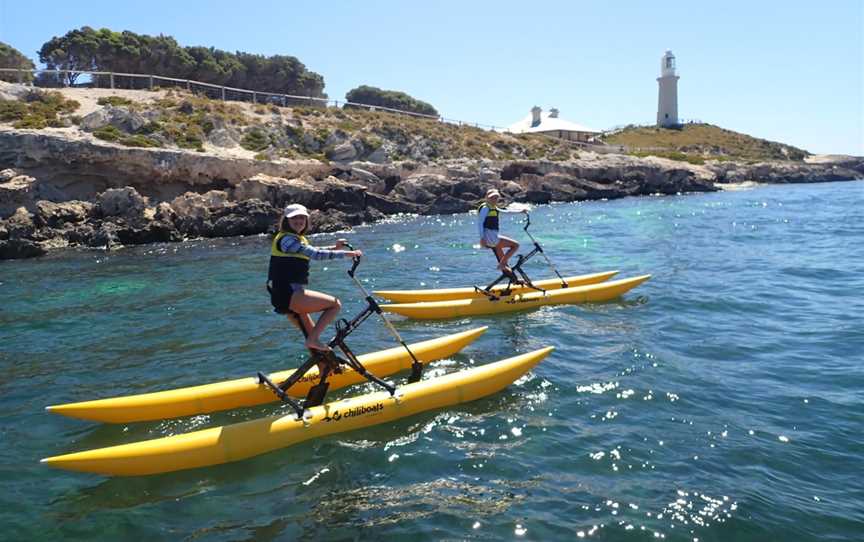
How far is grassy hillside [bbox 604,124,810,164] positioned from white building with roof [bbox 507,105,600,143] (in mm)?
6400

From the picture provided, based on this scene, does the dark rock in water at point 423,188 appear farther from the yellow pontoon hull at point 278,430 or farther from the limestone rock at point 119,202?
the yellow pontoon hull at point 278,430

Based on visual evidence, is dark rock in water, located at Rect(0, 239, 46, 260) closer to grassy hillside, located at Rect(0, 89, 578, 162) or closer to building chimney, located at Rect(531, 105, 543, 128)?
grassy hillside, located at Rect(0, 89, 578, 162)

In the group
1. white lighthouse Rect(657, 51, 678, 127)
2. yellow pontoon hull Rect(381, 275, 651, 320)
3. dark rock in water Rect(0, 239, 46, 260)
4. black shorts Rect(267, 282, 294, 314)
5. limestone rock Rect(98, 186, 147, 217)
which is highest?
white lighthouse Rect(657, 51, 678, 127)

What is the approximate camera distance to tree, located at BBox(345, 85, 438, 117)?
7294 centimetres

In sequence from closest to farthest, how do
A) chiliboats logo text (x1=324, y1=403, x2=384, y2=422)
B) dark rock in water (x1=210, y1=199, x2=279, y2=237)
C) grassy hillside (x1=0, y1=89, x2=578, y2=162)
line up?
chiliboats logo text (x1=324, y1=403, x2=384, y2=422) < dark rock in water (x1=210, y1=199, x2=279, y2=237) < grassy hillside (x1=0, y1=89, x2=578, y2=162)

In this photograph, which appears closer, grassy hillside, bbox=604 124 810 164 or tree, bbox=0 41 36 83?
tree, bbox=0 41 36 83

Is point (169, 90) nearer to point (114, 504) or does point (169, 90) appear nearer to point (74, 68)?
point (74, 68)

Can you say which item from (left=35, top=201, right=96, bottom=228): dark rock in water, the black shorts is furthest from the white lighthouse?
the black shorts

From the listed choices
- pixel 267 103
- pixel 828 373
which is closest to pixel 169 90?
pixel 267 103

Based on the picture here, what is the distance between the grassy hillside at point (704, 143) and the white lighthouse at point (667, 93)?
2.48 m

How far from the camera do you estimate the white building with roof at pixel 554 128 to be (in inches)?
2948

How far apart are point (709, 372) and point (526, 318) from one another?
4.38 metres

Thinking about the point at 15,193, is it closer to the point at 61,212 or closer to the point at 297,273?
the point at 61,212

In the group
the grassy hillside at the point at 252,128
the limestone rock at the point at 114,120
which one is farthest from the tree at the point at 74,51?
the limestone rock at the point at 114,120
